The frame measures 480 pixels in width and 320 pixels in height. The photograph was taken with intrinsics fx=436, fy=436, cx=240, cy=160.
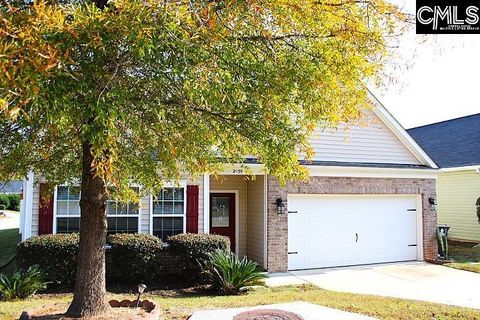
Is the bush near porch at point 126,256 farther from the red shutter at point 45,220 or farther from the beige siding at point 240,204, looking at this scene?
the beige siding at point 240,204

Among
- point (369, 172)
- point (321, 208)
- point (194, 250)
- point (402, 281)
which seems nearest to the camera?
point (194, 250)

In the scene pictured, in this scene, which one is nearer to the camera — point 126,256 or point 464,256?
point 126,256

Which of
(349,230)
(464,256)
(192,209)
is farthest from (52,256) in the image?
(464,256)

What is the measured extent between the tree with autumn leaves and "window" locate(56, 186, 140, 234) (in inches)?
178

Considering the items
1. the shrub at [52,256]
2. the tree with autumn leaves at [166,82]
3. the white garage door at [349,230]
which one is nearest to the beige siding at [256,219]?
the white garage door at [349,230]

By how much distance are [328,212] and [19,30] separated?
38.2 ft

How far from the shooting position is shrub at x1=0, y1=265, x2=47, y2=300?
898cm

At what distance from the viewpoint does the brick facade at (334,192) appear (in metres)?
12.8

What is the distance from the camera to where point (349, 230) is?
45.9 ft

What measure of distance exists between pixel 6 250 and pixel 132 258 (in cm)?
872

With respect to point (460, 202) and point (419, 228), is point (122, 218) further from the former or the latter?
point (460, 202)

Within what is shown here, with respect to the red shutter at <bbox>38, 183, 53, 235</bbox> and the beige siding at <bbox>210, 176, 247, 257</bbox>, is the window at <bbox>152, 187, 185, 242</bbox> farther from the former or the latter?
the red shutter at <bbox>38, 183, 53, 235</bbox>

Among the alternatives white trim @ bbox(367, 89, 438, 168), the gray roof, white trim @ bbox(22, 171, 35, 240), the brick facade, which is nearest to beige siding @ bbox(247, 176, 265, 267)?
the brick facade

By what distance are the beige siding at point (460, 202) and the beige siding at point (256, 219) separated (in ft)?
35.3
